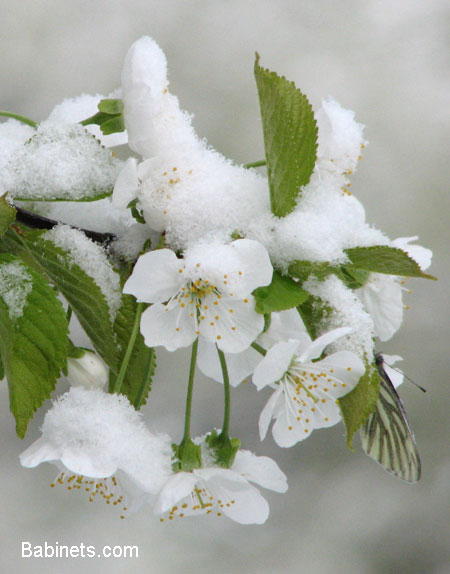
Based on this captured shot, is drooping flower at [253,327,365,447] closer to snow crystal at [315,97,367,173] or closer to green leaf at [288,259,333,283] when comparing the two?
green leaf at [288,259,333,283]

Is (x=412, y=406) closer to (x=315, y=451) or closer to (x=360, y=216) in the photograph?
(x=315, y=451)

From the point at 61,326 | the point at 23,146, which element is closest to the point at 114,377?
the point at 61,326

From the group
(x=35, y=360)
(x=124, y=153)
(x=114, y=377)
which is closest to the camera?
(x=35, y=360)

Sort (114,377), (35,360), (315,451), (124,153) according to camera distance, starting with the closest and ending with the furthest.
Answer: (35,360), (114,377), (124,153), (315,451)

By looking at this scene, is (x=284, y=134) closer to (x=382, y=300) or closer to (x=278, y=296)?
(x=278, y=296)

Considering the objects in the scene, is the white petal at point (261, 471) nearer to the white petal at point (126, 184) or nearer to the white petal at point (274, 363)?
the white petal at point (274, 363)

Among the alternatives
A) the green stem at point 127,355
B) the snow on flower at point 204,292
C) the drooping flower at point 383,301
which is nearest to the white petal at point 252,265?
the snow on flower at point 204,292
